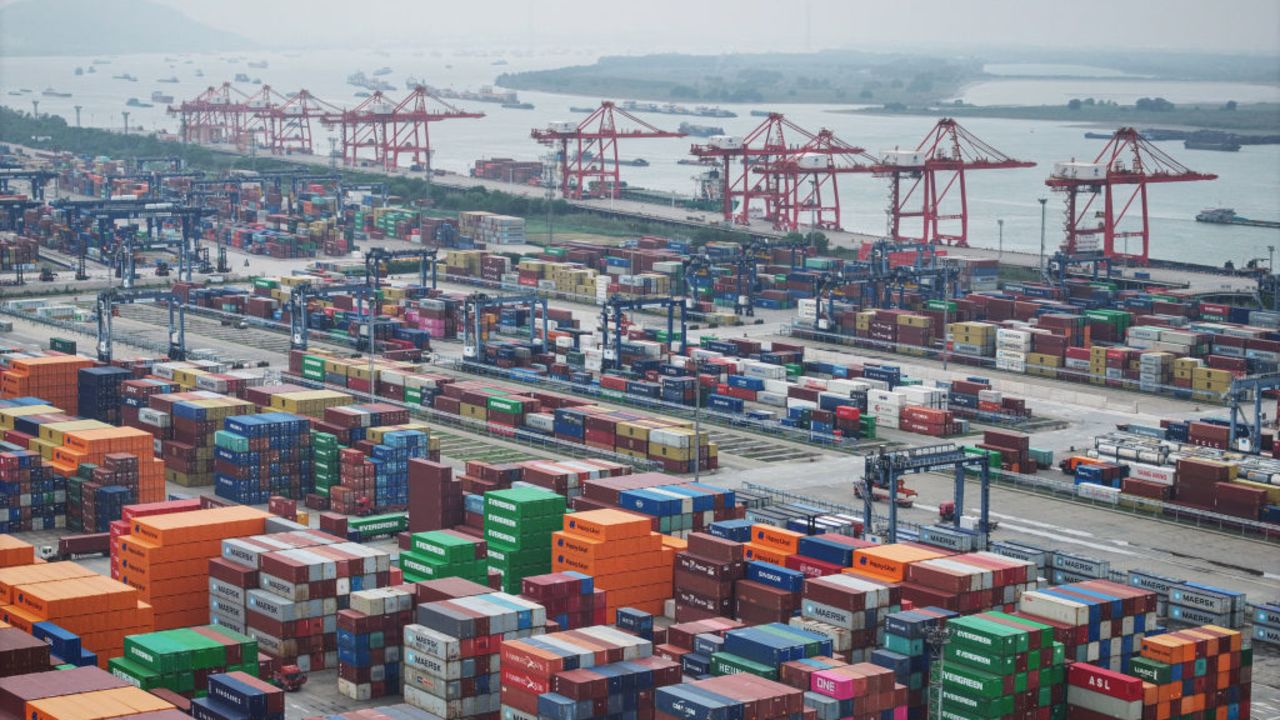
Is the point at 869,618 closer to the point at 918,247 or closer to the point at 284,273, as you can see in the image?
the point at 918,247

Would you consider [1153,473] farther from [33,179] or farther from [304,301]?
[33,179]

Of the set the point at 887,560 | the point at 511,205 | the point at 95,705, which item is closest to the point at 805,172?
the point at 511,205

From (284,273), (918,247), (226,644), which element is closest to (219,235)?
(284,273)

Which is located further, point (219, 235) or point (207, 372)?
point (219, 235)

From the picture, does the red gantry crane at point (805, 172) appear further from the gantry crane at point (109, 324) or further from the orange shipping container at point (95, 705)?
the orange shipping container at point (95, 705)

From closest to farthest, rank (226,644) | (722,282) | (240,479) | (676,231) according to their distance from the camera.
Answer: (226,644) < (240,479) < (722,282) < (676,231)

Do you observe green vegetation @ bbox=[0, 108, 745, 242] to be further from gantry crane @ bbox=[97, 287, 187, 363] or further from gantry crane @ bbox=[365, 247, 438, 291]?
gantry crane @ bbox=[97, 287, 187, 363]

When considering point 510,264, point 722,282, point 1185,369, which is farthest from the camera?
point 510,264
